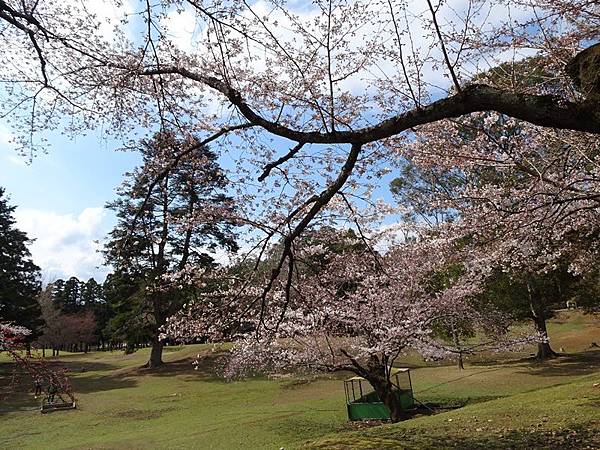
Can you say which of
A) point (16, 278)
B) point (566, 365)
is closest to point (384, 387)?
point (566, 365)

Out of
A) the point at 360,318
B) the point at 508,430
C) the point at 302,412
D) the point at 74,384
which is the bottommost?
the point at 302,412

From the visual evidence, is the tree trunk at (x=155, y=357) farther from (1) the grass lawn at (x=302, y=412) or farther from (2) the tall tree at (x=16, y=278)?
(2) the tall tree at (x=16, y=278)

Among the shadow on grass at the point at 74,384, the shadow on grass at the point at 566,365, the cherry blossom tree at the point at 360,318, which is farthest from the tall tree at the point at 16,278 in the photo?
the shadow on grass at the point at 566,365

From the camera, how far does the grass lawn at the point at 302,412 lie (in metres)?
5.23

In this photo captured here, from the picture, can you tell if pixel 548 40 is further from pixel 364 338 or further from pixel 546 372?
pixel 546 372

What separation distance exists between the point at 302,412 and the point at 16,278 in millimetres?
19727

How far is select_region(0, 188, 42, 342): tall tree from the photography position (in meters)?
23.3

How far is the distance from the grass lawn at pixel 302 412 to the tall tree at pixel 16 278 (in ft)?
13.1

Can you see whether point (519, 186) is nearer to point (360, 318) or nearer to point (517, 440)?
point (360, 318)

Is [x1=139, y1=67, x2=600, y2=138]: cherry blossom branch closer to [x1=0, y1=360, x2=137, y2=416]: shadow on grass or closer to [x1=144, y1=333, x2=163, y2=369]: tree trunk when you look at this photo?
[x1=0, y1=360, x2=137, y2=416]: shadow on grass

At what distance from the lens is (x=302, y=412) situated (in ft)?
39.9

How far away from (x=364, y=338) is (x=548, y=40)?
7341 mm

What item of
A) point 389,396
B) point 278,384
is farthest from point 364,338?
point 278,384

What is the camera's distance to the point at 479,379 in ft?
52.3
